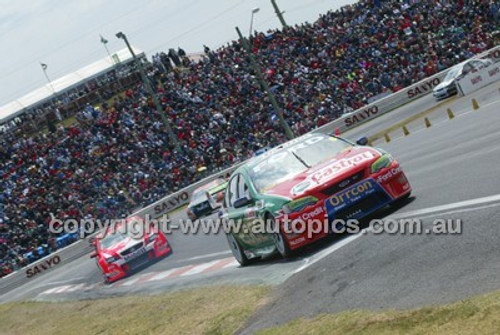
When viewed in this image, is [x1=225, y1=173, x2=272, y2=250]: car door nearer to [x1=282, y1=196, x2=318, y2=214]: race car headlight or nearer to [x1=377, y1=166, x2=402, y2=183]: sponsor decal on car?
[x1=282, y1=196, x2=318, y2=214]: race car headlight

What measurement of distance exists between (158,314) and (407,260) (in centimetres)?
549

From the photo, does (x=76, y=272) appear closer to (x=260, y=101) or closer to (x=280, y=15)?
(x=260, y=101)

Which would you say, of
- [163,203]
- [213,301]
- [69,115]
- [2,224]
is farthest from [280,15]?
[213,301]

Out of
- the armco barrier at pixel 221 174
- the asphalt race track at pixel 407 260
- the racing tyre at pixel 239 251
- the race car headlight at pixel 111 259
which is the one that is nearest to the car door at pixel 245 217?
the racing tyre at pixel 239 251

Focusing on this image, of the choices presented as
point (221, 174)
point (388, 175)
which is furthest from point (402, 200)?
point (221, 174)

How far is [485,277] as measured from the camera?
6.50 meters

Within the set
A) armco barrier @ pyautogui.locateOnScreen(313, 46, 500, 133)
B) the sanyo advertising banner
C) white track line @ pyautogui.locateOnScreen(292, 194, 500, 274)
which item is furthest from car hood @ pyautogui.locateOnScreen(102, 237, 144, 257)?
armco barrier @ pyautogui.locateOnScreen(313, 46, 500, 133)

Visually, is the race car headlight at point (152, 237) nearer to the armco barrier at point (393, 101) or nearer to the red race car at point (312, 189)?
the red race car at point (312, 189)

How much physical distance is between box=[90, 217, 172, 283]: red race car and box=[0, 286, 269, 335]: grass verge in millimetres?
1367

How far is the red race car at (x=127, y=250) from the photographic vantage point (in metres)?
21.3

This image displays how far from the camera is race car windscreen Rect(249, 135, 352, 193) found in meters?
11.8

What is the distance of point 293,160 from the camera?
1205 centimetres

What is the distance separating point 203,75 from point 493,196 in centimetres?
3680

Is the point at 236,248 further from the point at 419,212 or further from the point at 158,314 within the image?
the point at 419,212
